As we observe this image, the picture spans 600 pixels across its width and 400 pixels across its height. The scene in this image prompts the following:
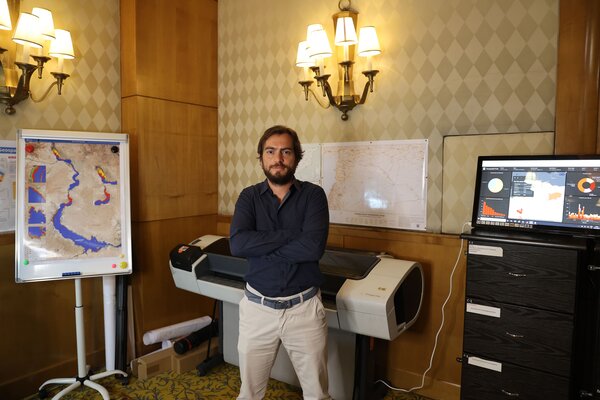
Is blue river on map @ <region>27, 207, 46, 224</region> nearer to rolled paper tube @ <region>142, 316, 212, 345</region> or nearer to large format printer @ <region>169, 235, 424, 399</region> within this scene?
large format printer @ <region>169, 235, 424, 399</region>

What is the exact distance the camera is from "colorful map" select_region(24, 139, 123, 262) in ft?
7.91

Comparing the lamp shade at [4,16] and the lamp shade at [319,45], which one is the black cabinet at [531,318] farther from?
the lamp shade at [4,16]

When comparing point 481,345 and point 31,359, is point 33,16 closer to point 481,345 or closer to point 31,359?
point 31,359

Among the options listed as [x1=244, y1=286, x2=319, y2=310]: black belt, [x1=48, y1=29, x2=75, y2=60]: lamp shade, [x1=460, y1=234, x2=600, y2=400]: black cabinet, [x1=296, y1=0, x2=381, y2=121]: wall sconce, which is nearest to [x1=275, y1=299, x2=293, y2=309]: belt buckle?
[x1=244, y1=286, x2=319, y2=310]: black belt

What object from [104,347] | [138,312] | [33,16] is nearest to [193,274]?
[138,312]

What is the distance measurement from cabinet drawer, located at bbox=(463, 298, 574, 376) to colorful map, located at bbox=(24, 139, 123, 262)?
213 cm

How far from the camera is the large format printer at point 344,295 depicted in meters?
2.02

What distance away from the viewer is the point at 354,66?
2.69 meters

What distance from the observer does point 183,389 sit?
2648mm

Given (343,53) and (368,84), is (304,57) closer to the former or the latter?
(343,53)

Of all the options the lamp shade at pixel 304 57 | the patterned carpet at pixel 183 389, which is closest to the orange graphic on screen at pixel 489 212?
the patterned carpet at pixel 183 389

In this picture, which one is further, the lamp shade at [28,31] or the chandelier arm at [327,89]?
the chandelier arm at [327,89]

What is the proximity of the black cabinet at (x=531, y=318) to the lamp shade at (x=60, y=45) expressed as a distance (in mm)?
2583

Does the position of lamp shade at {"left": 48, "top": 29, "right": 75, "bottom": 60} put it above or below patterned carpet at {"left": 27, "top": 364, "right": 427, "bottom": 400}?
above
